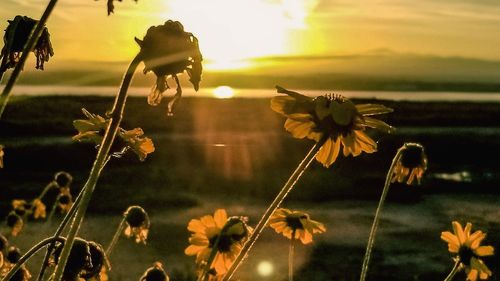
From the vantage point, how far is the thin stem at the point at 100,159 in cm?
132

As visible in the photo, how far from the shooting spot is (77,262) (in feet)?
6.09

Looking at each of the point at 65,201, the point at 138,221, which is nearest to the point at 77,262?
the point at 138,221

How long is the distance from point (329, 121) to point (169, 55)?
0.54 metres

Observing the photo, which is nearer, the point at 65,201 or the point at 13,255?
the point at 13,255

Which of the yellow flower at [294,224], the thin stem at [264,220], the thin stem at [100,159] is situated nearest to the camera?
the thin stem at [100,159]

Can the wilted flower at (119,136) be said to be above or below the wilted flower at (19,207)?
above

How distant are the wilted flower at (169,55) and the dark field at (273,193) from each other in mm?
823

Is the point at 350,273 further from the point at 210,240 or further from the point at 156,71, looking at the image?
the point at 156,71

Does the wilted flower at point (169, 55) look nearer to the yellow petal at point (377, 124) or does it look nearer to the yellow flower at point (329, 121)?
the yellow flower at point (329, 121)

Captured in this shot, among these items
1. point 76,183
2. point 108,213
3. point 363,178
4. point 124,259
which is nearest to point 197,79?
point 124,259

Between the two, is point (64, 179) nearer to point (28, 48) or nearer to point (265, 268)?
point (265, 268)

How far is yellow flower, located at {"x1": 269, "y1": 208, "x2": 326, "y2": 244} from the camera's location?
3334 millimetres

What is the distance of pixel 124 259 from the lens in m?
8.99

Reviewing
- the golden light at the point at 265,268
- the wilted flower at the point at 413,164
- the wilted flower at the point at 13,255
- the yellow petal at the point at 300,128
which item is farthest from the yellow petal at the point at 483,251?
the golden light at the point at 265,268
